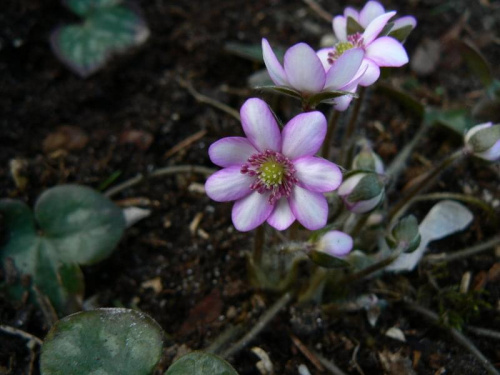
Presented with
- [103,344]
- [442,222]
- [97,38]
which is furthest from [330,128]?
[97,38]

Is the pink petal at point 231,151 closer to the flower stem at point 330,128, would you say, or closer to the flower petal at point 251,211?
the flower petal at point 251,211

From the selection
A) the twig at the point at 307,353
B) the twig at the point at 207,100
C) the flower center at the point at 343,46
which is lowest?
the twig at the point at 307,353

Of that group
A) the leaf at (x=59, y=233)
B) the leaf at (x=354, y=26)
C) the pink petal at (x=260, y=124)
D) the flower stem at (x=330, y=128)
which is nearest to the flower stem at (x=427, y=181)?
the flower stem at (x=330, y=128)

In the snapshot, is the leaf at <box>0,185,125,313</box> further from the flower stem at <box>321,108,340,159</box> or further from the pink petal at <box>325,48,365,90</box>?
the pink petal at <box>325,48,365,90</box>

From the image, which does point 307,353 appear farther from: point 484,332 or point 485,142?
point 485,142

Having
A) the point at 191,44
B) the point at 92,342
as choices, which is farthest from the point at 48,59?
the point at 92,342

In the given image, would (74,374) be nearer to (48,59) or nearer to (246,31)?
(48,59)
